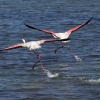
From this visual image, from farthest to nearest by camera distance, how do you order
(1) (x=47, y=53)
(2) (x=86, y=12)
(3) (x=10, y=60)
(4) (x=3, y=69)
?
(2) (x=86, y=12), (1) (x=47, y=53), (3) (x=10, y=60), (4) (x=3, y=69)

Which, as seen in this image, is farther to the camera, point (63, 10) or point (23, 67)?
point (63, 10)

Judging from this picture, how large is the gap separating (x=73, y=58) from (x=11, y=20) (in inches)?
692

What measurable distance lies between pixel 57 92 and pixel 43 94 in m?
0.48

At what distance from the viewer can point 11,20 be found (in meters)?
40.4

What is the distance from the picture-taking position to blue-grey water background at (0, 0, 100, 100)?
17.5 metres

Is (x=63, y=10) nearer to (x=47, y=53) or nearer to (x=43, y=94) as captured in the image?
(x=47, y=53)

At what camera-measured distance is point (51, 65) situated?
72.6 feet

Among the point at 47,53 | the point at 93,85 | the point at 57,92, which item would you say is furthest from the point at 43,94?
the point at 47,53

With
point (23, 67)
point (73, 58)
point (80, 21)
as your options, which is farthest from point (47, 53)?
point (80, 21)

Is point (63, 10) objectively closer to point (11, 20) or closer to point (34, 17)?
point (34, 17)

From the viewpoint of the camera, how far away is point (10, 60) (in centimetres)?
2336

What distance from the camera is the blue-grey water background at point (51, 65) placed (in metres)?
17.5

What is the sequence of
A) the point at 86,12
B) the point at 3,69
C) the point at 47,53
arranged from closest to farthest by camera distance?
the point at 3,69
the point at 47,53
the point at 86,12

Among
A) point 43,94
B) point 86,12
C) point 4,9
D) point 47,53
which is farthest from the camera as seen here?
point 4,9
